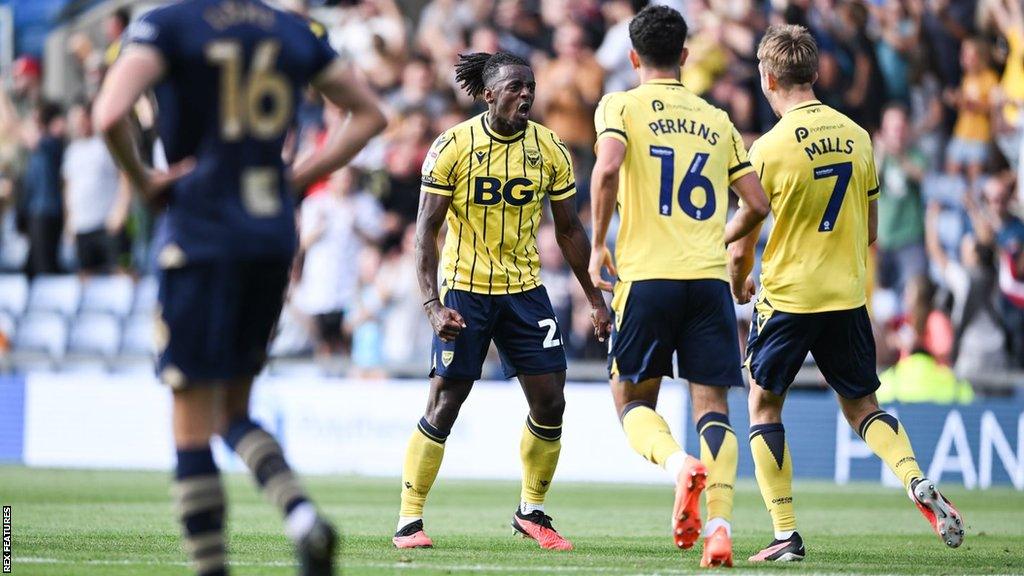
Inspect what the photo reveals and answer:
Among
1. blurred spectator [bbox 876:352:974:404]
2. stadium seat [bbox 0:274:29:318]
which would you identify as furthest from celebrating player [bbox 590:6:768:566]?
stadium seat [bbox 0:274:29:318]

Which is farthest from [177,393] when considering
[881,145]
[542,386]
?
[881,145]

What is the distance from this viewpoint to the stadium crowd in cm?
1594

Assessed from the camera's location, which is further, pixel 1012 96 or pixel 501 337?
pixel 1012 96

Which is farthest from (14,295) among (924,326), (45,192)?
(924,326)

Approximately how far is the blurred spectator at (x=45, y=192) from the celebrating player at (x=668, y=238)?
14.1 m

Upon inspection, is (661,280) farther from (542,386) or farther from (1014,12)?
(1014,12)

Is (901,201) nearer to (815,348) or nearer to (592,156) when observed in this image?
(592,156)

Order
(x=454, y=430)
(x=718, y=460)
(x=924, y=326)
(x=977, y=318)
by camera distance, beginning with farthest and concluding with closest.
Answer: (x=454, y=430), (x=977, y=318), (x=924, y=326), (x=718, y=460)

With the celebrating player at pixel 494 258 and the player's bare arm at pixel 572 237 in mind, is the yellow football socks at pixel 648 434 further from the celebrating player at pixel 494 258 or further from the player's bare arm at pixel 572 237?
the player's bare arm at pixel 572 237

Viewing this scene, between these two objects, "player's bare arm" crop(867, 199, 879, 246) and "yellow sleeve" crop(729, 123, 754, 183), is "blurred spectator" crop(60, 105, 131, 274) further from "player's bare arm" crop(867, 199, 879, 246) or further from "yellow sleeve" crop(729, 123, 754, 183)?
"yellow sleeve" crop(729, 123, 754, 183)

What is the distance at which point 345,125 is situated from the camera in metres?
6.05

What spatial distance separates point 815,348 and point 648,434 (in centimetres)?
140

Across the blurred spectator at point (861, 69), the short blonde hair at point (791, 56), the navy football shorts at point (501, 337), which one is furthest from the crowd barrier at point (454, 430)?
the short blonde hair at point (791, 56)

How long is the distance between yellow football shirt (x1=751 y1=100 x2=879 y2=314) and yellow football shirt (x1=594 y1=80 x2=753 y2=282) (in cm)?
67
